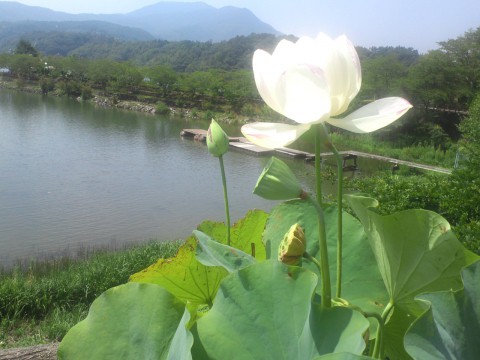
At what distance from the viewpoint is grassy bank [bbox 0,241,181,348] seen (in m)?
2.82

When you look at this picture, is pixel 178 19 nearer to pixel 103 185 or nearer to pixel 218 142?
pixel 103 185

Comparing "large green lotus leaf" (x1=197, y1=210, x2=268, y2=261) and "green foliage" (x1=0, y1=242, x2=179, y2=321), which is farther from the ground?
"large green lotus leaf" (x1=197, y1=210, x2=268, y2=261)

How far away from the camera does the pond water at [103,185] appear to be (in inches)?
259

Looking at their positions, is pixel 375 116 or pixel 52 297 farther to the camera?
pixel 52 297

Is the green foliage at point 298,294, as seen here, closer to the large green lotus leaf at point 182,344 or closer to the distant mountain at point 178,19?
the large green lotus leaf at point 182,344

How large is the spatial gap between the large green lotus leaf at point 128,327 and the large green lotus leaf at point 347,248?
103mm

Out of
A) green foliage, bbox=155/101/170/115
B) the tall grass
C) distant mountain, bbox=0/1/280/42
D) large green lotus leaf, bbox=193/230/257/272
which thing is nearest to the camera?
large green lotus leaf, bbox=193/230/257/272

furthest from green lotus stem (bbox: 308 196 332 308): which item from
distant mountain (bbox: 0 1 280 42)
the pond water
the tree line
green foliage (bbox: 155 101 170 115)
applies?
distant mountain (bbox: 0 1 280 42)

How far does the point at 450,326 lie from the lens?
25 centimetres

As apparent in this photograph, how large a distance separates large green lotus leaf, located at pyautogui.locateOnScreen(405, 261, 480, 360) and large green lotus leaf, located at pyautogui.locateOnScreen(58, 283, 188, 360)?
12 cm

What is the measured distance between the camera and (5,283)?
3.23 metres

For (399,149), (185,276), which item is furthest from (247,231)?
(399,149)

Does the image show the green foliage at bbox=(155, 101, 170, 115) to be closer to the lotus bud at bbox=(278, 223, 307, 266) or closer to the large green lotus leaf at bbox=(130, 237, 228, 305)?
the large green lotus leaf at bbox=(130, 237, 228, 305)

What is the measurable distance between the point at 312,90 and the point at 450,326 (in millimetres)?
141
